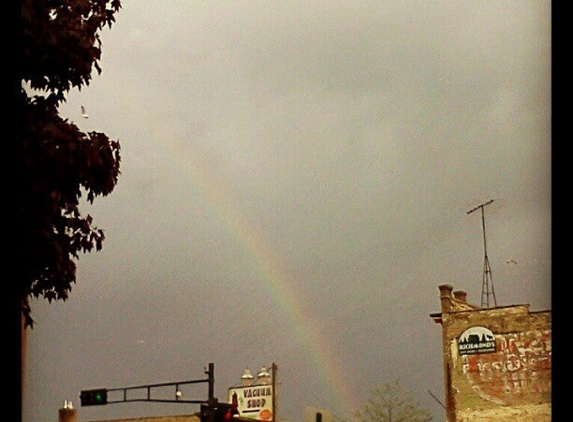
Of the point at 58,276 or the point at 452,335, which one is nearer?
the point at 58,276

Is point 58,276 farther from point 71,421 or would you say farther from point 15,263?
point 71,421

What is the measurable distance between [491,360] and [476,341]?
0.55 metres

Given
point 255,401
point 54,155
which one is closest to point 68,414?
point 255,401

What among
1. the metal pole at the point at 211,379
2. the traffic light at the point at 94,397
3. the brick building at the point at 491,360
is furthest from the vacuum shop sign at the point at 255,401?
the traffic light at the point at 94,397

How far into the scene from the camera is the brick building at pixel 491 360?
19.7m

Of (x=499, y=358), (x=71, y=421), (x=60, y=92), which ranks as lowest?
(x=71, y=421)

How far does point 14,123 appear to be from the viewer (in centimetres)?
323

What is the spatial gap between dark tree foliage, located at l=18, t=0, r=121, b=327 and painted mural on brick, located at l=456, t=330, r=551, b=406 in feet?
52.0

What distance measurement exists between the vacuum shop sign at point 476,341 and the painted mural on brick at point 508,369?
46 millimetres

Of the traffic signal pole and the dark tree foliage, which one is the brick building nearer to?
the traffic signal pole
